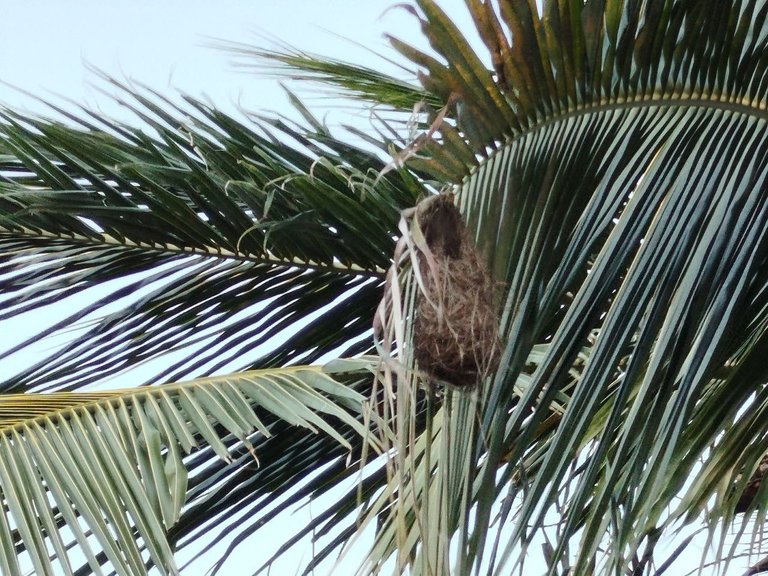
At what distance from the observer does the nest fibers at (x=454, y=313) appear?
2.73 feet

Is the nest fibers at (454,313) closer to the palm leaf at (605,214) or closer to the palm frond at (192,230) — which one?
the palm leaf at (605,214)

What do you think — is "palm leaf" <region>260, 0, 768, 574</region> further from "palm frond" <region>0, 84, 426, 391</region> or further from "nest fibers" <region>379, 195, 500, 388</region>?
"palm frond" <region>0, 84, 426, 391</region>

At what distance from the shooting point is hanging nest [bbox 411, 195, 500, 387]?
83 cm

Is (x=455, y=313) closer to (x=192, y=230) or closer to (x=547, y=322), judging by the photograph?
(x=547, y=322)

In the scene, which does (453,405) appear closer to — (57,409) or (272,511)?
(57,409)

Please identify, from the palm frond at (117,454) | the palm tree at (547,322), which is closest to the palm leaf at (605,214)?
the palm tree at (547,322)

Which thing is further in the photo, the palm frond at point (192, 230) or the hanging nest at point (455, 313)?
the palm frond at point (192, 230)

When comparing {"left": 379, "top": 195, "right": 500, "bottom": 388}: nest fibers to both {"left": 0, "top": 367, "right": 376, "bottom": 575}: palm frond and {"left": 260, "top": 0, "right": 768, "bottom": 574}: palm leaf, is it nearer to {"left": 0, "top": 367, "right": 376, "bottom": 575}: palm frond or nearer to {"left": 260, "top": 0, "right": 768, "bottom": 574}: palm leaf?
{"left": 260, "top": 0, "right": 768, "bottom": 574}: palm leaf

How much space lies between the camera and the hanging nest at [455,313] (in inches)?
32.8

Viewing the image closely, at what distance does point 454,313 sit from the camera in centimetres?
88

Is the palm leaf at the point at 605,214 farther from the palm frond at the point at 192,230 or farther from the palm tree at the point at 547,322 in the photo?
the palm frond at the point at 192,230

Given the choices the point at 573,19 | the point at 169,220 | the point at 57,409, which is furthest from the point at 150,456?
the point at 573,19

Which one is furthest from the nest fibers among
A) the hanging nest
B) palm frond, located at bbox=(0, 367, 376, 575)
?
palm frond, located at bbox=(0, 367, 376, 575)

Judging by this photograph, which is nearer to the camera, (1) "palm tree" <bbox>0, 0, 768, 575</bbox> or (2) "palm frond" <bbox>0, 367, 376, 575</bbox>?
(1) "palm tree" <bbox>0, 0, 768, 575</bbox>
